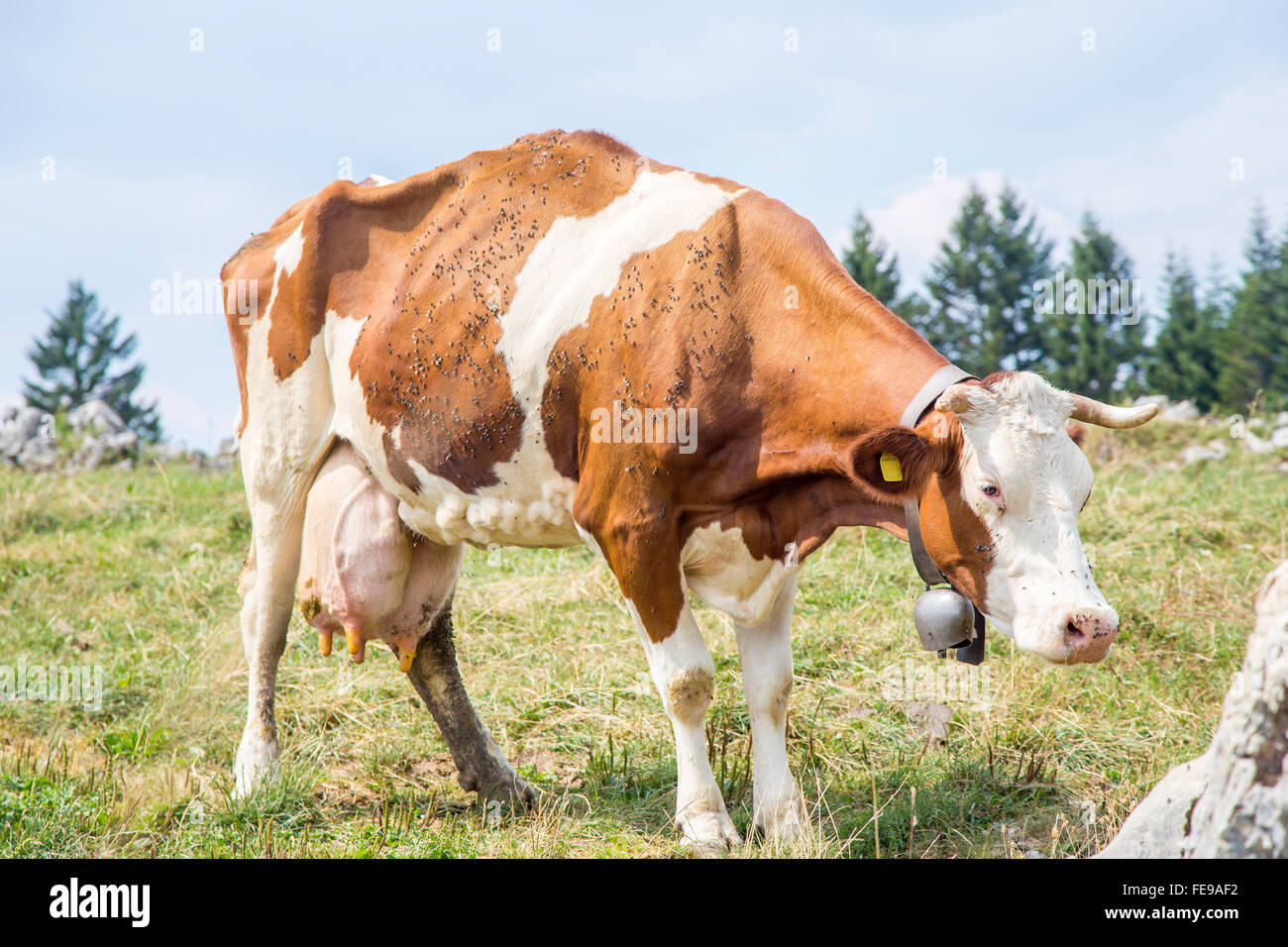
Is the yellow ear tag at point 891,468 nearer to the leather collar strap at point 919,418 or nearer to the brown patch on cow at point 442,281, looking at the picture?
the leather collar strap at point 919,418

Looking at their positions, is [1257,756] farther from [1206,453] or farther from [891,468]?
[1206,453]

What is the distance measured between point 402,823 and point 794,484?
2115mm

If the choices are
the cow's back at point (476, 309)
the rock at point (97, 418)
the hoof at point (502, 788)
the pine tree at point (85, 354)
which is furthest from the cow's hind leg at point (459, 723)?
the pine tree at point (85, 354)

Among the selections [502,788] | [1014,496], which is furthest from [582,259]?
[502,788]

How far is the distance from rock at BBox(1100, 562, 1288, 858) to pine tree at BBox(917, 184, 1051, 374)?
54467mm

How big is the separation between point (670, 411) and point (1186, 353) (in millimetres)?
49359

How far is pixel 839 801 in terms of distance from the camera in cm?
448

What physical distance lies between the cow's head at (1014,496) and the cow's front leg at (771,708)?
915 mm

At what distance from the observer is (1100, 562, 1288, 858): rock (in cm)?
235

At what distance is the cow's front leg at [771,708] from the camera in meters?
4.09

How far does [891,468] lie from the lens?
3.55m
